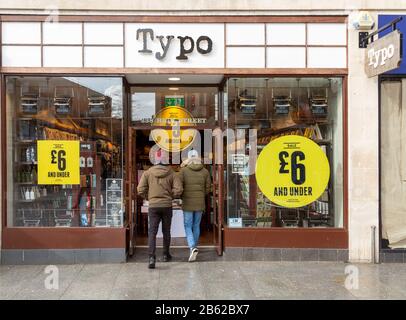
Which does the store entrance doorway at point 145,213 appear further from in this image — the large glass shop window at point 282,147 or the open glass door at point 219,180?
the large glass shop window at point 282,147

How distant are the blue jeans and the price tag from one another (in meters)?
2.10

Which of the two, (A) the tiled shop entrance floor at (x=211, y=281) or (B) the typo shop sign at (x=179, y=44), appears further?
(B) the typo shop sign at (x=179, y=44)

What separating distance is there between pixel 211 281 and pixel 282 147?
280 cm

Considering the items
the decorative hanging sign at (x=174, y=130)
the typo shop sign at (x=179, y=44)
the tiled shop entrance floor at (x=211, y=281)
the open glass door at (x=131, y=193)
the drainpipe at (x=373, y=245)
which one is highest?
the typo shop sign at (x=179, y=44)

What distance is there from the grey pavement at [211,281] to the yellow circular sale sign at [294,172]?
117cm

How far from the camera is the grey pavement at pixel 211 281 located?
Result: 6.51 meters

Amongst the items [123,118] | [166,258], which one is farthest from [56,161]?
[166,258]

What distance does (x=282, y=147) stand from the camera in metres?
8.62

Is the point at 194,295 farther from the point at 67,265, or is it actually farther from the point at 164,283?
the point at 67,265

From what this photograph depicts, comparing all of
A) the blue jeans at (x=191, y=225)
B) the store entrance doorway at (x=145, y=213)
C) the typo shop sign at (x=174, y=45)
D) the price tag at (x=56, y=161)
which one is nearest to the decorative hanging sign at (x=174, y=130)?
the store entrance doorway at (x=145, y=213)

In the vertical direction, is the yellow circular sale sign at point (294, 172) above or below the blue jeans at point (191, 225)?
above

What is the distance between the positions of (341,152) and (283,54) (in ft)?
6.53

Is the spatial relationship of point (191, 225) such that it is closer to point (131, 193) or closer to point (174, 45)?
point (131, 193)

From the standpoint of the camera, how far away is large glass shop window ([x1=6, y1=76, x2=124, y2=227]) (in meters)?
8.39
